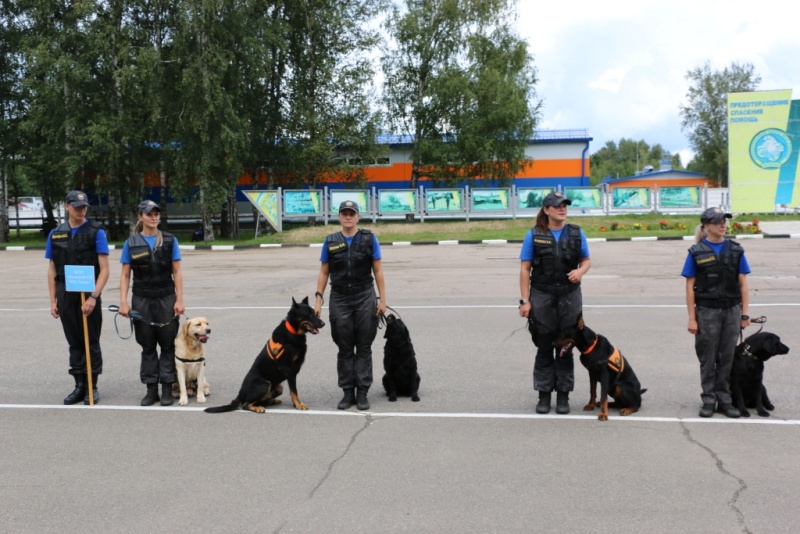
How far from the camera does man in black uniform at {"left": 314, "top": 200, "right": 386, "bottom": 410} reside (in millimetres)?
6199

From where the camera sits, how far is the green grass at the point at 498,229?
1145 inches

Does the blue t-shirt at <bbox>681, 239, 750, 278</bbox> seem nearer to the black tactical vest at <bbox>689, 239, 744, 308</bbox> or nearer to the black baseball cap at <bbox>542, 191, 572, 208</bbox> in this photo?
the black tactical vest at <bbox>689, 239, 744, 308</bbox>

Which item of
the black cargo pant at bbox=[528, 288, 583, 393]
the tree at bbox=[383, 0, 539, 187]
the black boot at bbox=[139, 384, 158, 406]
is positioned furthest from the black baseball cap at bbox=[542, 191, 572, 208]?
the tree at bbox=[383, 0, 539, 187]

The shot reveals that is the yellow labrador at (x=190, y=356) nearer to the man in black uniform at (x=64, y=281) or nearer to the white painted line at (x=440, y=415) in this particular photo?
the white painted line at (x=440, y=415)

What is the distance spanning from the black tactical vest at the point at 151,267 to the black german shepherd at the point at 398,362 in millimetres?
2115

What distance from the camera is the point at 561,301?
589 centimetres

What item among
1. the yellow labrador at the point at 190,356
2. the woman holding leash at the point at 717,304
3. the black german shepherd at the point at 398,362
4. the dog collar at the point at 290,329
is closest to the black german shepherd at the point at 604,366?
the woman holding leash at the point at 717,304

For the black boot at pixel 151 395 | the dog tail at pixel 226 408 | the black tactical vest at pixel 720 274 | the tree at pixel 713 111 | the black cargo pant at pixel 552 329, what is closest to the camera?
the black tactical vest at pixel 720 274

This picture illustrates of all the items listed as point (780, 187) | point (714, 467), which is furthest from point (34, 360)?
point (780, 187)

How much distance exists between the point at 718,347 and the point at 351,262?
326 centimetres

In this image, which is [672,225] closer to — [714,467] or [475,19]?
[475,19]

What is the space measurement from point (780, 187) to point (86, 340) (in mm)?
32288

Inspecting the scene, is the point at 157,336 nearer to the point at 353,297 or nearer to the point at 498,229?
the point at 353,297

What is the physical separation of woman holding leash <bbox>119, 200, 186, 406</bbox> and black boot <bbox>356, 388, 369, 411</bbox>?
5.84ft
